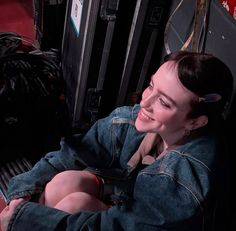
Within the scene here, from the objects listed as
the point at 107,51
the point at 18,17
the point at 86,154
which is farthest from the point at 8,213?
the point at 18,17

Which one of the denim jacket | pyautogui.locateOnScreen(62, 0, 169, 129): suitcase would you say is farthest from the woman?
pyautogui.locateOnScreen(62, 0, 169, 129): suitcase

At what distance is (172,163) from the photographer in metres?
0.88

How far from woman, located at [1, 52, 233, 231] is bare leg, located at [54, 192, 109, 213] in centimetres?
1

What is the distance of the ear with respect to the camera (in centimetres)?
90

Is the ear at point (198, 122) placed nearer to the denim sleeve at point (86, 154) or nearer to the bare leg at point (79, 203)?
the denim sleeve at point (86, 154)

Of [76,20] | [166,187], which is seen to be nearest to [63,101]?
[76,20]

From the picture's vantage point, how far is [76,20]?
141 cm

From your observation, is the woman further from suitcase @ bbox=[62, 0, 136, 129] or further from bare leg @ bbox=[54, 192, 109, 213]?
suitcase @ bbox=[62, 0, 136, 129]

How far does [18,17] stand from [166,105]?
5.49 ft

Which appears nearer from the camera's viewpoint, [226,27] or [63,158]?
[226,27]

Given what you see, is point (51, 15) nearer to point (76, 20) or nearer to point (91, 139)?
point (76, 20)

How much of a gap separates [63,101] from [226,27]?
88 centimetres

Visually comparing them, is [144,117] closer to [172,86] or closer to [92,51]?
[172,86]

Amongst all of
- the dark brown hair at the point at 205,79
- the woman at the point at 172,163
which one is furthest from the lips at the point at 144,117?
the dark brown hair at the point at 205,79
